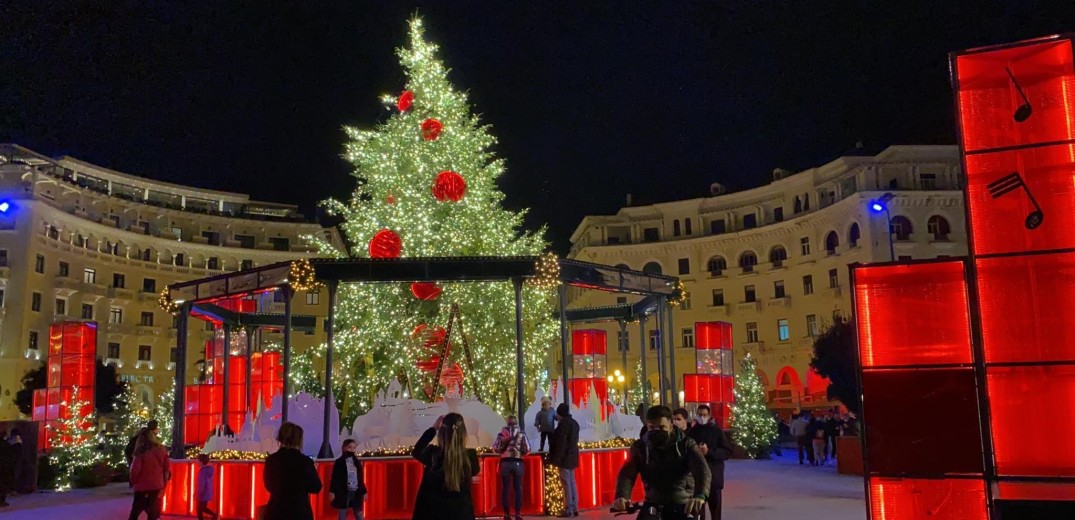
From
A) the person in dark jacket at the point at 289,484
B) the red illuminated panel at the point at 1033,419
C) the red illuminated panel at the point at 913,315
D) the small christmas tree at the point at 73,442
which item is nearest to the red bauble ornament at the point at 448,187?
the red illuminated panel at the point at 913,315

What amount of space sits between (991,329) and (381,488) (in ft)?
29.5

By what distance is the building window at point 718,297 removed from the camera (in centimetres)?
5553

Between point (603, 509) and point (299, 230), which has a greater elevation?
point (299, 230)

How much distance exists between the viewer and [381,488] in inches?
490

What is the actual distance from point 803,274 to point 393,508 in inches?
1704

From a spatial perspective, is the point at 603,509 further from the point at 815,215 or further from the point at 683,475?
the point at 815,215

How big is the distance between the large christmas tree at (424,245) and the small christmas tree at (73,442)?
670cm

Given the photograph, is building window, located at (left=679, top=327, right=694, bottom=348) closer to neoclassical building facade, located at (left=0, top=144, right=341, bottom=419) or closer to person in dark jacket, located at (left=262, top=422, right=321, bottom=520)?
neoclassical building facade, located at (left=0, top=144, right=341, bottom=419)

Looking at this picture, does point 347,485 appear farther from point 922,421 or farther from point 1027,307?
point 1027,307

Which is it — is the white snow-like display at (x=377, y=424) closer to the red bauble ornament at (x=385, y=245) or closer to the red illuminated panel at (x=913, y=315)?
the red bauble ornament at (x=385, y=245)

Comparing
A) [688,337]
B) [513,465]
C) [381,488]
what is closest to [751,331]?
[688,337]

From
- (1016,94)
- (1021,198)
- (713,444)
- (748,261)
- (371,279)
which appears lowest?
(713,444)

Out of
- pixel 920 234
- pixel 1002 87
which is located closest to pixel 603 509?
pixel 1002 87

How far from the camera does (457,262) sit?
1355 centimetres
